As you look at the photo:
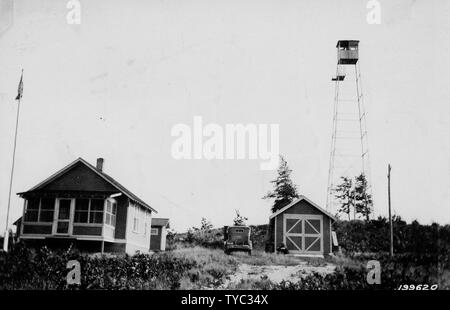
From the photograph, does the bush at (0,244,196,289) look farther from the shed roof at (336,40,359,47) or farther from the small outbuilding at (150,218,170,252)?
the small outbuilding at (150,218,170,252)

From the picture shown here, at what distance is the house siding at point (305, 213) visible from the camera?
2658 centimetres

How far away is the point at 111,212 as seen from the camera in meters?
24.3

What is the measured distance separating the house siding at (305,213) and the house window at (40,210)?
1257 cm

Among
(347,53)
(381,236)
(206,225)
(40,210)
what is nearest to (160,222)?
(206,225)

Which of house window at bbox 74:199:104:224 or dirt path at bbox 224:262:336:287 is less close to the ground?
house window at bbox 74:199:104:224

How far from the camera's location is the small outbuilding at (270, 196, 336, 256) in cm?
2647

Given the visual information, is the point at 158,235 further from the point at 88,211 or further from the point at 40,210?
the point at 40,210

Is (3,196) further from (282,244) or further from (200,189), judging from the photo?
(282,244)

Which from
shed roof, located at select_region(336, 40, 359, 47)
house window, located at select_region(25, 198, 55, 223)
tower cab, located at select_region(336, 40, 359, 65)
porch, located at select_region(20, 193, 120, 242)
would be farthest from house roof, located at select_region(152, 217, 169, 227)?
shed roof, located at select_region(336, 40, 359, 47)

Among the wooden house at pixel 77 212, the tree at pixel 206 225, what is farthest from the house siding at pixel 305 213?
the wooden house at pixel 77 212

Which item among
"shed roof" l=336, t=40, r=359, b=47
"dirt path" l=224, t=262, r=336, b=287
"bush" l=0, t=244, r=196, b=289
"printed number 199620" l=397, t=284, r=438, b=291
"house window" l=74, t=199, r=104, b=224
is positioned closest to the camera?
"printed number 199620" l=397, t=284, r=438, b=291

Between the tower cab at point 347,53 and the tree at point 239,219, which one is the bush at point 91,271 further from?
the tree at point 239,219

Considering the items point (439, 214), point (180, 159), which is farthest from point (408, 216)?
point (180, 159)

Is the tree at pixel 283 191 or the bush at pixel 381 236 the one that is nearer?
the bush at pixel 381 236
